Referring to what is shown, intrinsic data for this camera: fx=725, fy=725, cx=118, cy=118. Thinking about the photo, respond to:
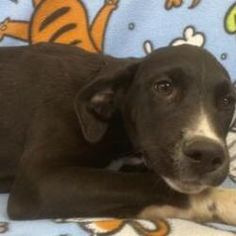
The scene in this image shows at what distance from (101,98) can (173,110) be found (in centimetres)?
32

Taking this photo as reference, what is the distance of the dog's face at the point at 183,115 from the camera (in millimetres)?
2244

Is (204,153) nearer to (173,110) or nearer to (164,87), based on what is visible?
(173,110)

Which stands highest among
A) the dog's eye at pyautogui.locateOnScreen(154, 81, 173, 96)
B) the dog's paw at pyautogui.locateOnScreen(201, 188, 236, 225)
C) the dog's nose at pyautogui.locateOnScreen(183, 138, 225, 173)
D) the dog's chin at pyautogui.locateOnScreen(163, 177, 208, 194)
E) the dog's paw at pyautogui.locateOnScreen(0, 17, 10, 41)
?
the dog's paw at pyautogui.locateOnScreen(0, 17, 10, 41)

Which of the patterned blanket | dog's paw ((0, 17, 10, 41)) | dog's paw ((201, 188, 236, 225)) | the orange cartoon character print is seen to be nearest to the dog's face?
dog's paw ((201, 188, 236, 225))

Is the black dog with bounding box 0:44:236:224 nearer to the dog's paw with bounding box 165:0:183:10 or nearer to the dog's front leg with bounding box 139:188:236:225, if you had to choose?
the dog's front leg with bounding box 139:188:236:225

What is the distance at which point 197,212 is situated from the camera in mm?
2400

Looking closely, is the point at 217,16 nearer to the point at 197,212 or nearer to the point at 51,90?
the point at 51,90

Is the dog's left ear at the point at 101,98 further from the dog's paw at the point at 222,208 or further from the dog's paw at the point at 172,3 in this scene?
the dog's paw at the point at 172,3

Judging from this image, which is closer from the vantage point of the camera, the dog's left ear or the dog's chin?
the dog's chin

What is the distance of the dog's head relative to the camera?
2.25 meters

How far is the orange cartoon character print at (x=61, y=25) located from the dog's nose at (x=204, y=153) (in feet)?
4.43

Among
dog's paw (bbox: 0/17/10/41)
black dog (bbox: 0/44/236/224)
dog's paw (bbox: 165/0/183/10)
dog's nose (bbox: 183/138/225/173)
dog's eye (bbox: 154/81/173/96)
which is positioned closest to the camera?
dog's nose (bbox: 183/138/225/173)

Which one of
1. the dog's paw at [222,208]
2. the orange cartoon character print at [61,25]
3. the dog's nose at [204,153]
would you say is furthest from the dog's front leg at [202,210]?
the orange cartoon character print at [61,25]

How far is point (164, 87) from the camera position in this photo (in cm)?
249
